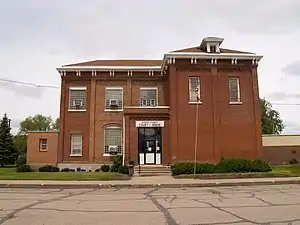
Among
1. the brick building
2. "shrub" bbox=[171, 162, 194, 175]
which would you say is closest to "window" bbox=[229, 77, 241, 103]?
the brick building

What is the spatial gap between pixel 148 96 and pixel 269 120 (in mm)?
44688

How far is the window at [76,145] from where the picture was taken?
34.2 meters

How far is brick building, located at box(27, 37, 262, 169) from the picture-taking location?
30344 mm

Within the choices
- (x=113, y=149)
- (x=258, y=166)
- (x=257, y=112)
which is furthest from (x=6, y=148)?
(x=258, y=166)

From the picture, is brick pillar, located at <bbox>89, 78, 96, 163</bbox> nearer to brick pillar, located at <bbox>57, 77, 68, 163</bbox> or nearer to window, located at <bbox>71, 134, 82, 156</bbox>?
window, located at <bbox>71, 134, 82, 156</bbox>

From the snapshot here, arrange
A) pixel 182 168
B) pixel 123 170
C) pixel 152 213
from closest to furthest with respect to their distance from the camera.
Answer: pixel 152 213, pixel 182 168, pixel 123 170

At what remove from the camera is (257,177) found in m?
24.2

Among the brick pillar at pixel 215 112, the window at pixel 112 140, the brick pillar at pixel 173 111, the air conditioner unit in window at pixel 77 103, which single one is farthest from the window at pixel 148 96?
the brick pillar at pixel 215 112

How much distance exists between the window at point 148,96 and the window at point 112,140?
353 centimetres

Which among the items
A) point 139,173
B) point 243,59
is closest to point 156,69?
point 243,59

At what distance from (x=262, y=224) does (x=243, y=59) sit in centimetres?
2549

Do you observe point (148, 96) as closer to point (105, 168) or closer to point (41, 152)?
point (105, 168)

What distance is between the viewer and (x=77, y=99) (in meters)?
35.1

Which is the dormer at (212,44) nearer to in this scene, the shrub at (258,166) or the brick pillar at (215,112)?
the brick pillar at (215,112)
